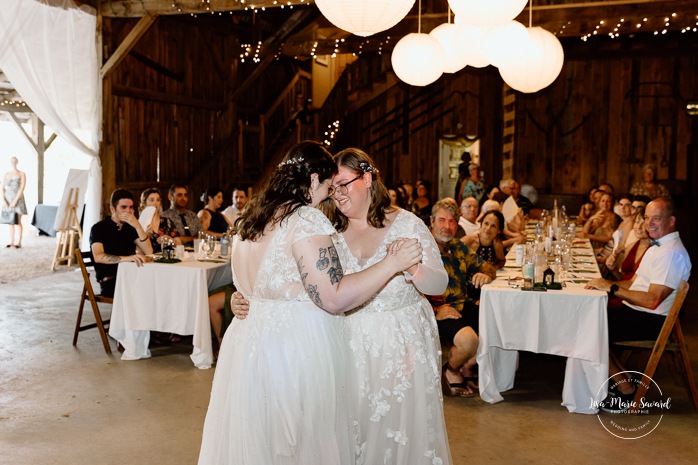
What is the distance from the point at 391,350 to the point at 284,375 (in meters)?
0.63

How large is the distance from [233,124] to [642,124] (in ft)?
23.9

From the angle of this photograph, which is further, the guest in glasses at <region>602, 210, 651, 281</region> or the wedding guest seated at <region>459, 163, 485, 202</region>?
the wedding guest seated at <region>459, 163, 485, 202</region>

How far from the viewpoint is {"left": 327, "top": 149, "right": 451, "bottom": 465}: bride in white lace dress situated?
2.80 meters

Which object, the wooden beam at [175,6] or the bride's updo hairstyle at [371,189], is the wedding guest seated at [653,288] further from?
the wooden beam at [175,6]

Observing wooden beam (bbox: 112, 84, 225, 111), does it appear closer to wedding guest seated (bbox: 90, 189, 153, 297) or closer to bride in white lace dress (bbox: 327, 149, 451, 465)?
wedding guest seated (bbox: 90, 189, 153, 297)

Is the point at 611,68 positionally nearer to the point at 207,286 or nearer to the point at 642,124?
the point at 642,124

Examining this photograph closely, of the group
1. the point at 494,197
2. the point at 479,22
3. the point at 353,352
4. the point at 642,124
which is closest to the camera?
the point at 353,352

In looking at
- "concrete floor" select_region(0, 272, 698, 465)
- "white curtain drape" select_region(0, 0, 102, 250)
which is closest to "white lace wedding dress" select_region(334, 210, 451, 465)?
"concrete floor" select_region(0, 272, 698, 465)

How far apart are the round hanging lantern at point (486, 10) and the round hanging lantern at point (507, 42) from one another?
28.5 inches

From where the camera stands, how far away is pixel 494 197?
351 inches

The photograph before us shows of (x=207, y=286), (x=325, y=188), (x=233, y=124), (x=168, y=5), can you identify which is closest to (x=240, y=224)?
(x=325, y=188)

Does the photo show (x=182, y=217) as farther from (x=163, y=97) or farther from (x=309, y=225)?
(x=309, y=225)

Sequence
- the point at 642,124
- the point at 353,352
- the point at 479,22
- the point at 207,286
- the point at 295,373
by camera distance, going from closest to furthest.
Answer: the point at 295,373 → the point at 353,352 → the point at 479,22 → the point at 207,286 → the point at 642,124

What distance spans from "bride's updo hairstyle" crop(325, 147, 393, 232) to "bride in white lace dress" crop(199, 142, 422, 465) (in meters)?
0.47
